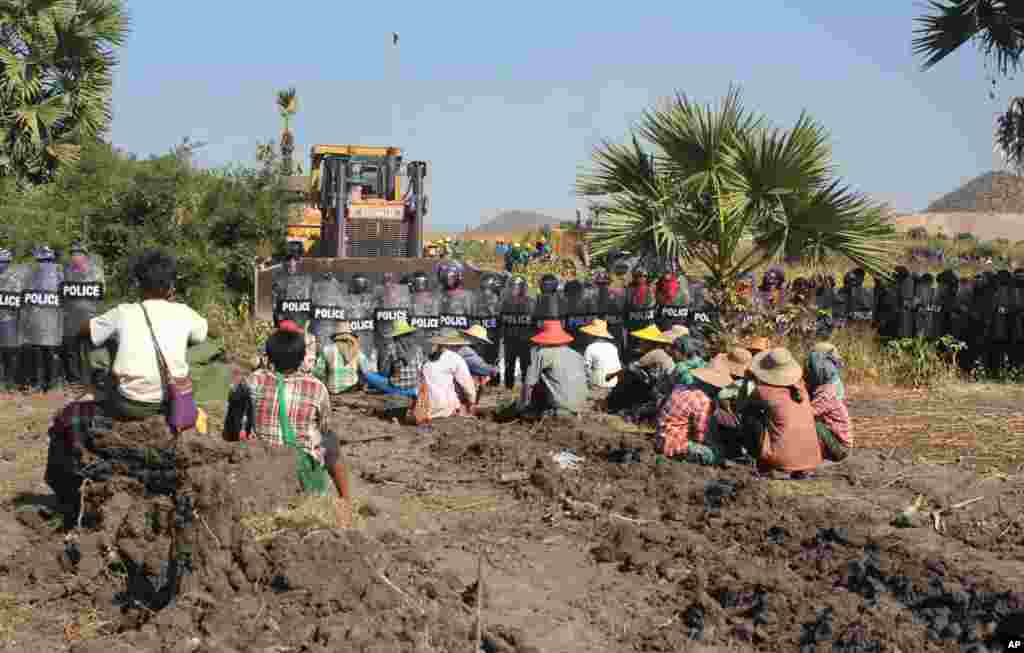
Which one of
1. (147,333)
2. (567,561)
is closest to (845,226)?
(567,561)

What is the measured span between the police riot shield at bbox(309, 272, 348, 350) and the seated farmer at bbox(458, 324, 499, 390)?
1676 millimetres

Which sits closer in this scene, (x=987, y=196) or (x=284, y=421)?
(x=284, y=421)

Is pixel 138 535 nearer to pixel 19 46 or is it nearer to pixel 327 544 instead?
pixel 327 544

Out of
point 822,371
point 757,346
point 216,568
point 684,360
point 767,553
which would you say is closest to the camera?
point 216,568

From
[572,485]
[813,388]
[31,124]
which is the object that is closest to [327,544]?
[572,485]

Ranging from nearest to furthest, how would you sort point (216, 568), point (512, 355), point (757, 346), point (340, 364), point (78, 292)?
1. point (216, 568)
2. point (757, 346)
3. point (78, 292)
4. point (340, 364)
5. point (512, 355)

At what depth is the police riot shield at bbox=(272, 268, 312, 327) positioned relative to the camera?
14.7 m

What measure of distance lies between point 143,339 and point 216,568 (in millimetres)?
1702

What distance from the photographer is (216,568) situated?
18.8 ft

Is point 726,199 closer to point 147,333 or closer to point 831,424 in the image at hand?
point 831,424

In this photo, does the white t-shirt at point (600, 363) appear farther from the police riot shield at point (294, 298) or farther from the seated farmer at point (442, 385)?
the police riot shield at point (294, 298)

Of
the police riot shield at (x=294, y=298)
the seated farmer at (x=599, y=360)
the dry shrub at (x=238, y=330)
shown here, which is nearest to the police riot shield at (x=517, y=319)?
the seated farmer at (x=599, y=360)

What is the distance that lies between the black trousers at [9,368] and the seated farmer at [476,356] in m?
4.82

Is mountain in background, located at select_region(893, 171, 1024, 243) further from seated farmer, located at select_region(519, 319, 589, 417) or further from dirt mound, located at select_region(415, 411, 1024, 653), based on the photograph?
dirt mound, located at select_region(415, 411, 1024, 653)
